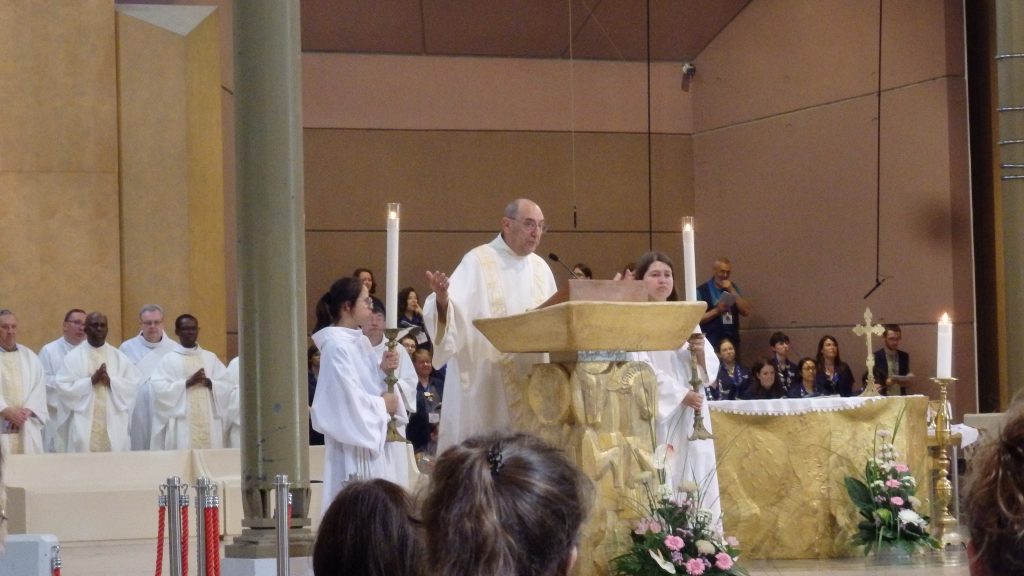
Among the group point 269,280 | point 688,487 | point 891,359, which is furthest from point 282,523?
point 891,359

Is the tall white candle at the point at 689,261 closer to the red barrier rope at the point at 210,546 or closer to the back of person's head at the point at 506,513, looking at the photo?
the red barrier rope at the point at 210,546

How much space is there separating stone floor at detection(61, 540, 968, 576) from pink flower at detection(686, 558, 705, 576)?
135 cm

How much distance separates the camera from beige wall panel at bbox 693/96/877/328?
1369 centimetres

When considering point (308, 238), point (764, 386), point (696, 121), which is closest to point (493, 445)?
point (764, 386)

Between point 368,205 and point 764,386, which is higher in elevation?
point 368,205

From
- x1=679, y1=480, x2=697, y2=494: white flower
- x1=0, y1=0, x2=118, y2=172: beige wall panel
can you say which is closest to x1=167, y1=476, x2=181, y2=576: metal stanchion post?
x1=679, y1=480, x2=697, y2=494: white flower

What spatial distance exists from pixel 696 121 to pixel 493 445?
13725 millimetres

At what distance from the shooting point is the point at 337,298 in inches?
239

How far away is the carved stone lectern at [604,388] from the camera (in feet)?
18.7

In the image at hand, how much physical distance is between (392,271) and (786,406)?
3353 millimetres

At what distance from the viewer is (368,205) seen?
47.9ft

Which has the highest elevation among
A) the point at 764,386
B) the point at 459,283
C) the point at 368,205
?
the point at 368,205

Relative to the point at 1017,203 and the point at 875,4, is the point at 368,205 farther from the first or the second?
the point at 1017,203

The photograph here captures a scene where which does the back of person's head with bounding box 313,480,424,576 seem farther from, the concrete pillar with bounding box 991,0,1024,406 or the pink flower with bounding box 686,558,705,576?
the concrete pillar with bounding box 991,0,1024,406
